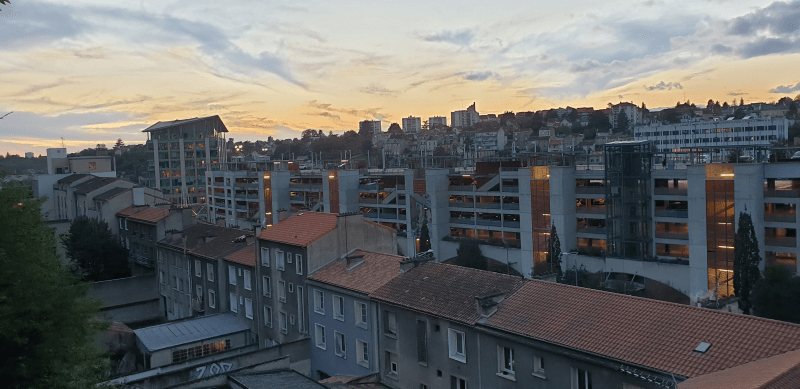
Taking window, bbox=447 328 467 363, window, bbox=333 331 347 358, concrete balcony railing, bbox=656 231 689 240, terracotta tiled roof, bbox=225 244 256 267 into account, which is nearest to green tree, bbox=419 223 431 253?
concrete balcony railing, bbox=656 231 689 240

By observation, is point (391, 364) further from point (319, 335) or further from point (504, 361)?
point (504, 361)

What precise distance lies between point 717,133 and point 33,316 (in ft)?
398

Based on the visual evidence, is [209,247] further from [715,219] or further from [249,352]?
[715,219]

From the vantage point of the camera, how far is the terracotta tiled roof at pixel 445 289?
21.7 metres

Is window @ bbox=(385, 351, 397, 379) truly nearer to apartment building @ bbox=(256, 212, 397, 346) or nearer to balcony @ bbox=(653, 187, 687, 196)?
apartment building @ bbox=(256, 212, 397, 346)

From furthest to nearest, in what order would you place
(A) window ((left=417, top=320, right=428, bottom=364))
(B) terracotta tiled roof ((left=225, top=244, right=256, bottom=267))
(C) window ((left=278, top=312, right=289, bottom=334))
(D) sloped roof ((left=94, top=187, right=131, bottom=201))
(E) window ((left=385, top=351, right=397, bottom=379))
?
(D) sloped roof ((left=94, top=187, right=131, bottom=201))
(B) terracotta tiled roof ((left=225, top=244, right=256, bottom=267))
(C) window ((left=278, top=312, right=289, bottom=334))
(E) window ((left=385, top=351, right=397, bottom=379))
(A) window ((left=417, top=320, right=428, bottom=364))

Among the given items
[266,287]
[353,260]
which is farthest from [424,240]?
[353,260]

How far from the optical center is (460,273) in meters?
24.2

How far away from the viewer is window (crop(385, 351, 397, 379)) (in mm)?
24797

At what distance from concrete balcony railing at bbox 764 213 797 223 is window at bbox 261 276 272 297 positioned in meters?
41.7

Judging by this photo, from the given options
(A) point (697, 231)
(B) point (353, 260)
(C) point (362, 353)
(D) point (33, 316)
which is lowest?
(C) point (362, 353)

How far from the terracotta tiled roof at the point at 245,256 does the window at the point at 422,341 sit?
579 inches

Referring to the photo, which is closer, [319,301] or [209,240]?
[319,301]

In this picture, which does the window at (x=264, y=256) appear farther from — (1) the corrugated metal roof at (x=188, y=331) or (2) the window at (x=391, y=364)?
(2) the window at (x=391, y=364)
